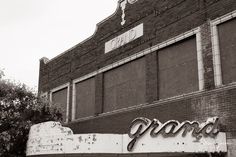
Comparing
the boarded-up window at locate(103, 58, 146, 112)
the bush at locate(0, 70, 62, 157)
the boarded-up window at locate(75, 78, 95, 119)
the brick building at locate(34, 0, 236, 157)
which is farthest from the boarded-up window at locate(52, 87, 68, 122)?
the boarded-up window at locate(103, 58, 146, 112)

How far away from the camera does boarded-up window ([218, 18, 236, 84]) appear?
15.0 m

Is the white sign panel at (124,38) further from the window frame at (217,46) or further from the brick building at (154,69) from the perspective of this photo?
the window frame at (217,46)

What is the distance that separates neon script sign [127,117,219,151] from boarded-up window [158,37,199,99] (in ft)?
9.55

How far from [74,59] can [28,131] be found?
20.1 feet

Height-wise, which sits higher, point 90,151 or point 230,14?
point 230,14

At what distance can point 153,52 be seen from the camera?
18797 mm

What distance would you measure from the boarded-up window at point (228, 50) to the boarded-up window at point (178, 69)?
4.85ft

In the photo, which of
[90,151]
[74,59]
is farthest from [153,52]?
[74,59]

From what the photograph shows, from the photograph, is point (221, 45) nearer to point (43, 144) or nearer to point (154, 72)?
point (154, 72)

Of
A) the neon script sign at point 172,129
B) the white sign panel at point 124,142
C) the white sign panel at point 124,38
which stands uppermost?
the white sign panel at point 124,38

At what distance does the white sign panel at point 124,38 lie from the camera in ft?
65.8

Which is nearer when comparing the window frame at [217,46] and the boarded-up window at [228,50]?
the boarded-up window at [228,50]

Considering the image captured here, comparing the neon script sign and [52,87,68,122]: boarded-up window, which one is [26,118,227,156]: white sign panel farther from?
[52,87,68,122]: boarded-up window

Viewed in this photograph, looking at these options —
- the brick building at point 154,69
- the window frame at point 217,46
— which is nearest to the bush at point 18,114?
the brick building at point 154,69
